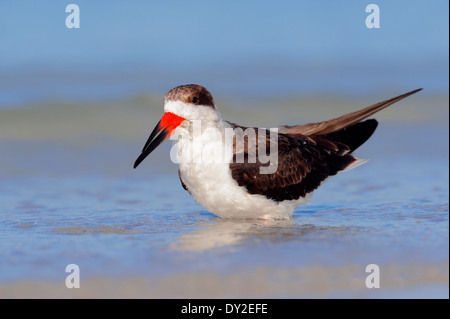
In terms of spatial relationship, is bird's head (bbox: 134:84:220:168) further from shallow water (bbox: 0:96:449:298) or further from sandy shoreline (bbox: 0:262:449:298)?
sandy shoreline (bbox: 0:262:449:298)

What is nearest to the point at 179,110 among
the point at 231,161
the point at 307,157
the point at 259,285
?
the point at 231,161

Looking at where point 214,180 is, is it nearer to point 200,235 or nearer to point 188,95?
point 200,235

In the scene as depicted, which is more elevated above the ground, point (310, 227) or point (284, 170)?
point (284, 170)

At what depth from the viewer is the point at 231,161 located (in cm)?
659

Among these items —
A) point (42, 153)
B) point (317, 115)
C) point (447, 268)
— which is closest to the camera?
point (447, 268)

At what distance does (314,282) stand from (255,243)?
888 millimetres

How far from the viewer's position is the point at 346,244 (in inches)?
227

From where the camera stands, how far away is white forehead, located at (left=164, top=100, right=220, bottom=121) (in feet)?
21.0

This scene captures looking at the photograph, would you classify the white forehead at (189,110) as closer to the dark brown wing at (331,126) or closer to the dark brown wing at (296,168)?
the dark brown wing at (296,168)

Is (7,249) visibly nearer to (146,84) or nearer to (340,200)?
(340,200)

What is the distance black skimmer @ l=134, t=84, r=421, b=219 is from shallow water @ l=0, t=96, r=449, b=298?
8.1 inches

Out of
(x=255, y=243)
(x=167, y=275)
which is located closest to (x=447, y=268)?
(x=255, y=243)

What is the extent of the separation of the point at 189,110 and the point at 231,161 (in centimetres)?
56

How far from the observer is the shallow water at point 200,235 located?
4.98 metres
